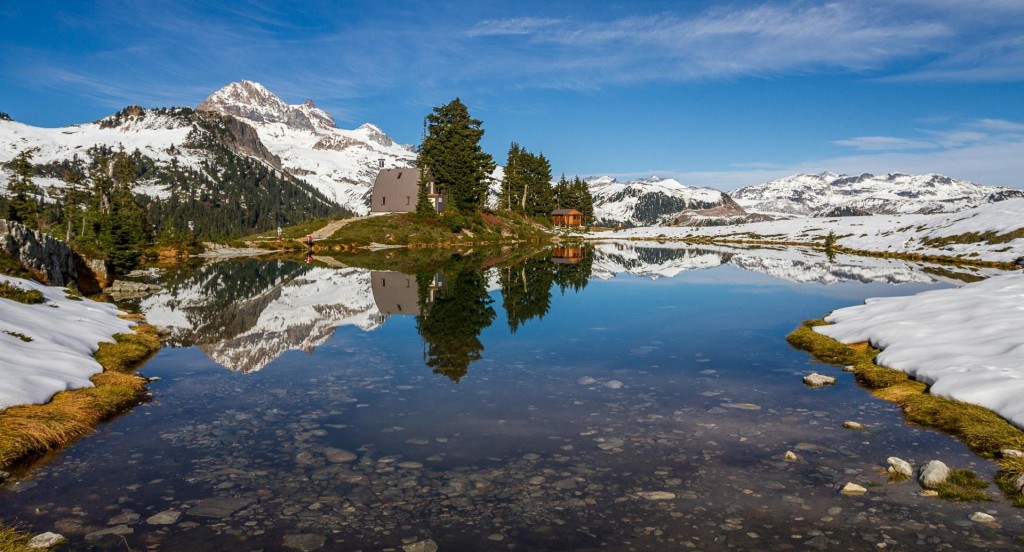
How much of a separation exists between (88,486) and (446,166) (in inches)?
4289

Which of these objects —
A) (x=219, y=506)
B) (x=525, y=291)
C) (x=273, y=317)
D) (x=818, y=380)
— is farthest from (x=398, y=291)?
(x=219, y=506)

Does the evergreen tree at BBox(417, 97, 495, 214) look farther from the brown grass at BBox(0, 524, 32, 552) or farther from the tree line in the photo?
the brown grass at BBox(0, 524, 32, 552)

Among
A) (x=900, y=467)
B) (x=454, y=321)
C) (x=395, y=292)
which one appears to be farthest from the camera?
(x=395, y=292)

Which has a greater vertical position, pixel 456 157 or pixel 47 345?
pixel 456 157

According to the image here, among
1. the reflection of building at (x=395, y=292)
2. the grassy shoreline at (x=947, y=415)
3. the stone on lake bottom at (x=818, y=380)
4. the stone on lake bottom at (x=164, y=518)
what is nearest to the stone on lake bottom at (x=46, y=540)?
the stone on lake bottom at (x=164, y=518)

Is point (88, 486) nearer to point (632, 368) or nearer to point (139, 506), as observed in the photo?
point (139, 506)

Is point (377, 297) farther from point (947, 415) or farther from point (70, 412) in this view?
point (947, 415)

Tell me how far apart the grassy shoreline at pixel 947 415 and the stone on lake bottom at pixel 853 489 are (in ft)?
7.86

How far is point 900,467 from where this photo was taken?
11.7 m

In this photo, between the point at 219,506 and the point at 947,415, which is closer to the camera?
the point at 219,506

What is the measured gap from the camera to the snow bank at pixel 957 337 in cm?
1510

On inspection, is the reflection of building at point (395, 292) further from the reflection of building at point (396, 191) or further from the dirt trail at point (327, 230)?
the reflection of building at point (396, 191)

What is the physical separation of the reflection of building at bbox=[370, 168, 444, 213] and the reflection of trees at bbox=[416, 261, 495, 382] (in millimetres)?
93692

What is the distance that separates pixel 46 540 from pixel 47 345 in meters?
12.9
